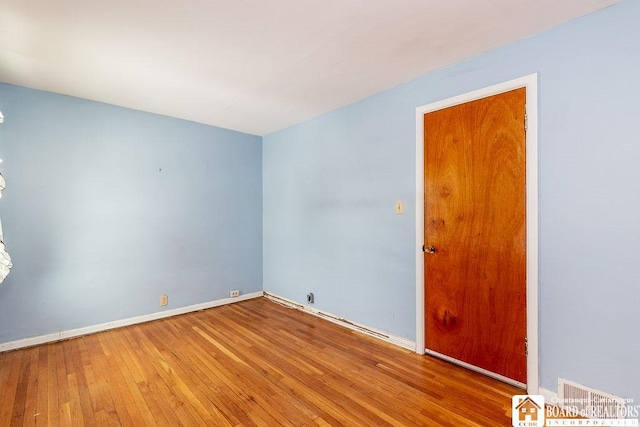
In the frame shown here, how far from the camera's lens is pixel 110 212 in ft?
10.5

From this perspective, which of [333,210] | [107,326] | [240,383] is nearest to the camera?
[240,383]

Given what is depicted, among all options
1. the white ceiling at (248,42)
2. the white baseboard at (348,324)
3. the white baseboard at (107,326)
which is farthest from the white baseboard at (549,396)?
the white baseboard at (107,326)

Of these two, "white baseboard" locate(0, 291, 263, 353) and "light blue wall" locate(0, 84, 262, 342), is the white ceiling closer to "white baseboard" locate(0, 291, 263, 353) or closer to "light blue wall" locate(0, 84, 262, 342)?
"light blue wall" locate(0, 84, 262, 342)

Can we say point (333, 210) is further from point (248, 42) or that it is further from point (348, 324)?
point (248, 42)

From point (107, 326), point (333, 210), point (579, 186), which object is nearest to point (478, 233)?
point (579, 186)

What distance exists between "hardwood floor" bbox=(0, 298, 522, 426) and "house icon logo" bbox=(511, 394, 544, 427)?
0.14 ft

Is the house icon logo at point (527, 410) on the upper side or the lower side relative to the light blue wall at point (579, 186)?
lower

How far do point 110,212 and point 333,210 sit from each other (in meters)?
2.50

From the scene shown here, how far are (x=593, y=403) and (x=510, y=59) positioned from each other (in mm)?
2278

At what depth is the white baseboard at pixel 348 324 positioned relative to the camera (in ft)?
8.83

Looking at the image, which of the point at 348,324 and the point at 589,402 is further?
the point at 348,324

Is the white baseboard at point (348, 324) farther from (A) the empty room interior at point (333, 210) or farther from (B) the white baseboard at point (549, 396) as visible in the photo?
(B) the white baseboard at point (549, 396)

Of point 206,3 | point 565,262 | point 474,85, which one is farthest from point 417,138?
point 206,3

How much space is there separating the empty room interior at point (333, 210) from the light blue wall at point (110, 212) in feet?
0.07
